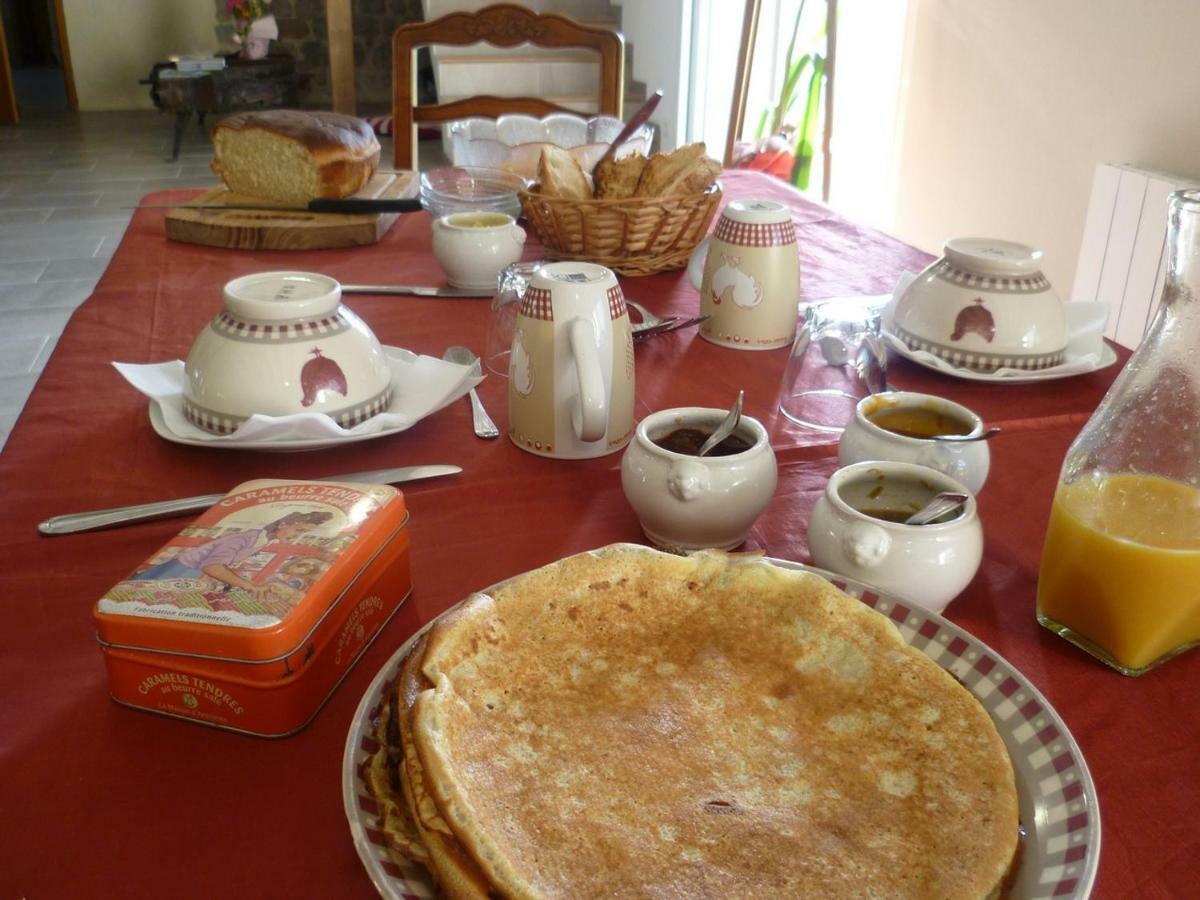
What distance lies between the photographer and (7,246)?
13.9 ft

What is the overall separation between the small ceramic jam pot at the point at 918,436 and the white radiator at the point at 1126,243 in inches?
67.6

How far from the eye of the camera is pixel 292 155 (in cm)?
175

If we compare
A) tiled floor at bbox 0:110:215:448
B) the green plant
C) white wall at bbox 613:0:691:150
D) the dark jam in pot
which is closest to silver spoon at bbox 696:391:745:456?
the dark jam in pot

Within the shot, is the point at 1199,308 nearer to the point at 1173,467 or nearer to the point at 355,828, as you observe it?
the point at 1173,467

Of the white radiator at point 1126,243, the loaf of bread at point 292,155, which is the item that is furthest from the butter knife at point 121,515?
the white radiator at point 1126,243

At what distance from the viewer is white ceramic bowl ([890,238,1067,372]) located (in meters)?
1.05

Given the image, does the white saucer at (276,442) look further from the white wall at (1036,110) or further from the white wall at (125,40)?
the white wall at (125,40)

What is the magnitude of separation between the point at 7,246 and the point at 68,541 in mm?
4170

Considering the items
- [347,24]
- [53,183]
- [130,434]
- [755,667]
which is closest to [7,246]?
[53,183]

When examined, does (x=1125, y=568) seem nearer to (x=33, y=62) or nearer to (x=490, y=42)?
(x=490, y=42)

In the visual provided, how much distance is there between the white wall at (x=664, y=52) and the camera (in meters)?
4.39

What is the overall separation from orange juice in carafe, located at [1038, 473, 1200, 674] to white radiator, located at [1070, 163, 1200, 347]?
1.82 m

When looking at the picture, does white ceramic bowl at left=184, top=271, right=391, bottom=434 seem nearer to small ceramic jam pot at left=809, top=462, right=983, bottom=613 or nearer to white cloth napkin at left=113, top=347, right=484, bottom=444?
white cloth napkin at left=113, top=347, right=484, bottom=444

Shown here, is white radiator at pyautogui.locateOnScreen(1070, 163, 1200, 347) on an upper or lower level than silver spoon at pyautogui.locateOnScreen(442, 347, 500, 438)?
lower
